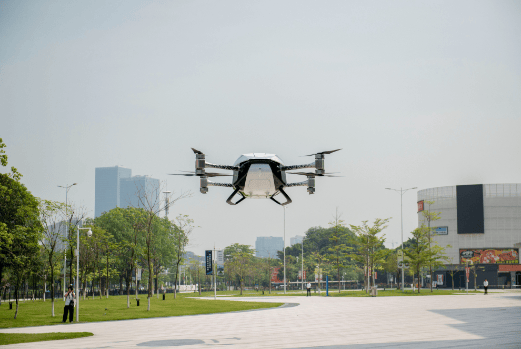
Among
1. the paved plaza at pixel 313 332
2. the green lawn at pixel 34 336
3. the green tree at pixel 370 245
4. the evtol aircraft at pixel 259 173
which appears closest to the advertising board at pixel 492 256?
the green tree at pixel 370 245

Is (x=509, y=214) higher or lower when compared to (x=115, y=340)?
higher

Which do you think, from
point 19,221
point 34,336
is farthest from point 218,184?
point 19,221

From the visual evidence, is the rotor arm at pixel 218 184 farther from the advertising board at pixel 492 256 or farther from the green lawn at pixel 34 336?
the advertising board at pixel 492 256

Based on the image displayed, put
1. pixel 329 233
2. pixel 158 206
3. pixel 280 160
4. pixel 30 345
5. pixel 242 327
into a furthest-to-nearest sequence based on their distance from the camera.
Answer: pixel 329 233, pixel 158 206, pixel 242 327, pixel 30 345, pixel 280 160

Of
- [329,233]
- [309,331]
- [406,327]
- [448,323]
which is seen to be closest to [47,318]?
[309,331]

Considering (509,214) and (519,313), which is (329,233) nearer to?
(509,214)

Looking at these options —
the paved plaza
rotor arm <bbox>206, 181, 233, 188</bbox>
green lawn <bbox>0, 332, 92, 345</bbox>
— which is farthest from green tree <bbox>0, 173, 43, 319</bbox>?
rotor arm <bbox>206, 181, 233, 188</bbox>
